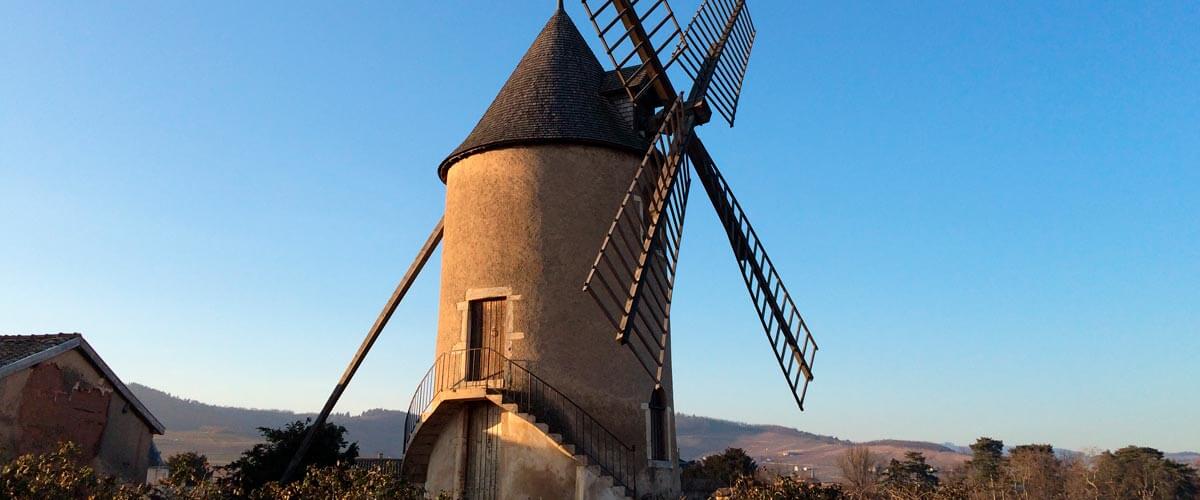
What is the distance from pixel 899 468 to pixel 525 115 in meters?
26.9

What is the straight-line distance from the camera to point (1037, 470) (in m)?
36.8

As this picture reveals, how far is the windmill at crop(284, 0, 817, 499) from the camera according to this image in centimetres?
1264

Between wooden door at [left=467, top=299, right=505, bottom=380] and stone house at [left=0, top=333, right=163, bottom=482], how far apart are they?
6094 millimetres

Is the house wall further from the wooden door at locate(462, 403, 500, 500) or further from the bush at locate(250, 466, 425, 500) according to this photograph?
the wooden door at locate(462, 403, 500, 500)

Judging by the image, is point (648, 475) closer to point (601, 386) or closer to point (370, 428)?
point (601, 386)

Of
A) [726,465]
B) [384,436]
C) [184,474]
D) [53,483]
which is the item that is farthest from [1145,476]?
[384,436]

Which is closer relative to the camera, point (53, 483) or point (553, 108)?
point (53, 483)

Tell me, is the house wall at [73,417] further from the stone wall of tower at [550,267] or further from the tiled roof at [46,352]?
the stone wall of tower at [550,267]

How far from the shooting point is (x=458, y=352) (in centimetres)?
1344

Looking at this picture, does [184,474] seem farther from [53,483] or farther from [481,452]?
[481,452]

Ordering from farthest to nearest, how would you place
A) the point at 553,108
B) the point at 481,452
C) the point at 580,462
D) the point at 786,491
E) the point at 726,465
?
the point at 726,465 < the point at 553,108 < the point at 481,452 < the point at 580,462 < the point at 786,491

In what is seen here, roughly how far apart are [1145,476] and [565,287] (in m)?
34.5

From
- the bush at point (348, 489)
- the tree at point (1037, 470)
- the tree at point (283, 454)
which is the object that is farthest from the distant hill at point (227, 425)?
the bush at point (348, 489)

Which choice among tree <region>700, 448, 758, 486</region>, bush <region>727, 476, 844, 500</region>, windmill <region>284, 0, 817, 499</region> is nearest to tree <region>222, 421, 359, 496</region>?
windmill <region>284, 0, 817, 499</region>
